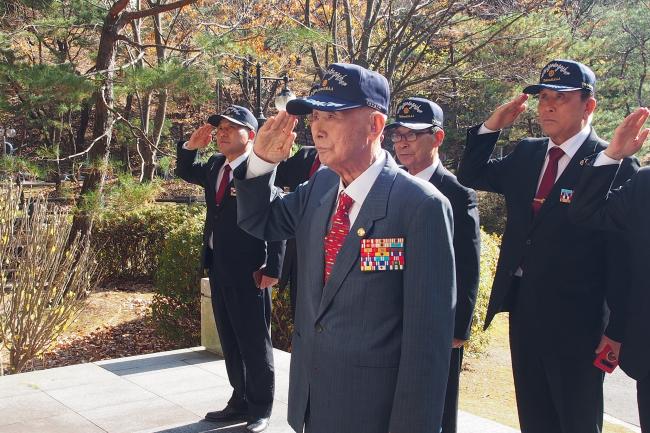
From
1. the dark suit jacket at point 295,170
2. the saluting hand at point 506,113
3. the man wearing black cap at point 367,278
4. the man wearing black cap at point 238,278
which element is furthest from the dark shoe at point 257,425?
the saluting hand at point 506,113

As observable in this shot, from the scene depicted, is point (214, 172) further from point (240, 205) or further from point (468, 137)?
point (240, 205)

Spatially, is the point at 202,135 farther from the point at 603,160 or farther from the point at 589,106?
the point at 603,160

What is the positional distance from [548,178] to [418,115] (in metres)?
0.83

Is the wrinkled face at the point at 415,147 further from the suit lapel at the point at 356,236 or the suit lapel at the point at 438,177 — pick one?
the suit lapel at the point at 356,236

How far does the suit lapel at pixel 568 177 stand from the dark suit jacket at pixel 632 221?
0.31 meters

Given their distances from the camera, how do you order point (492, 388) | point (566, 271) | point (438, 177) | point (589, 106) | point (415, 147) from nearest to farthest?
point (566, 271) < point (589, 106) < point (438, 177) < point (415, 147) < point (492, 388)

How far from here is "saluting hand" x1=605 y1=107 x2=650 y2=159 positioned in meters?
2.98

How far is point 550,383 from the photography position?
132 inches

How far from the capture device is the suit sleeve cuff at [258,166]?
2.60m

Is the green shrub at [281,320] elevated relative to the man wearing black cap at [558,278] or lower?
lower

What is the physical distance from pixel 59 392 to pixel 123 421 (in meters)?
0.86

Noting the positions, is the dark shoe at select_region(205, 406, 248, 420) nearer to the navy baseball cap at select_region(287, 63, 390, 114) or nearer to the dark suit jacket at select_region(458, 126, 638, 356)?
the dark suit jacket at select_region(458, 126, 638, 356)

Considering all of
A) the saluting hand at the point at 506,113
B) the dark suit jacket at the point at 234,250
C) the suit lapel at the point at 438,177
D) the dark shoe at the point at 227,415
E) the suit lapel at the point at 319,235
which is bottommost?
the dark shoe at the point at 227,415

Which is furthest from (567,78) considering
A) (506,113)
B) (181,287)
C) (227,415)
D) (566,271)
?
(181,287)
